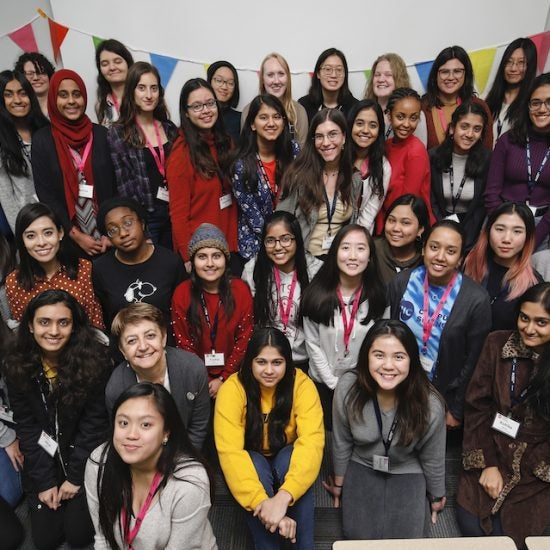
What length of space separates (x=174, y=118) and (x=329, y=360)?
2758 mm

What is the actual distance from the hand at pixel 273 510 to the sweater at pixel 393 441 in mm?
394

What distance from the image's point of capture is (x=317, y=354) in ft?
8.77

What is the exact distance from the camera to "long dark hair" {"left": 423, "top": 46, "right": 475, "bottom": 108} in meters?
3.30

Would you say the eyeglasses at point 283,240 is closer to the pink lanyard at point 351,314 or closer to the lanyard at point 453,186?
the pink lanyard at point 351,314

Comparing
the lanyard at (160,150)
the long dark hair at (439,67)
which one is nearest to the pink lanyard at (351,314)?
the lanyard at (160,150)

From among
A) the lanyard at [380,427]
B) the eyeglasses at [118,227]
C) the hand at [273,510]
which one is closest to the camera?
the hand at [273,510]

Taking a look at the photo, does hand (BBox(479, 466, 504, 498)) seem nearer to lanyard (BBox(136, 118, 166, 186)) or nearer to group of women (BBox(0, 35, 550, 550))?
group of women (BBox(0, 35, 550, 550))

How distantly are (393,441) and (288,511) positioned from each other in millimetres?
546

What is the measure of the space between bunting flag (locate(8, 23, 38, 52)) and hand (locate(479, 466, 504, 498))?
4.35 m

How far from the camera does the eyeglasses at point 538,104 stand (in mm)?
2893

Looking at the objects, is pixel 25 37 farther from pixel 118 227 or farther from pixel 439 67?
pixel 439 67

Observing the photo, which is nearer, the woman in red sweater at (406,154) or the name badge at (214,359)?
the name badge at (214,359)

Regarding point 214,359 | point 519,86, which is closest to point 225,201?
point 214,359

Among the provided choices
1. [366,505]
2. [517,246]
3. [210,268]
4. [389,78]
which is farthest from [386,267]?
[389,78]
